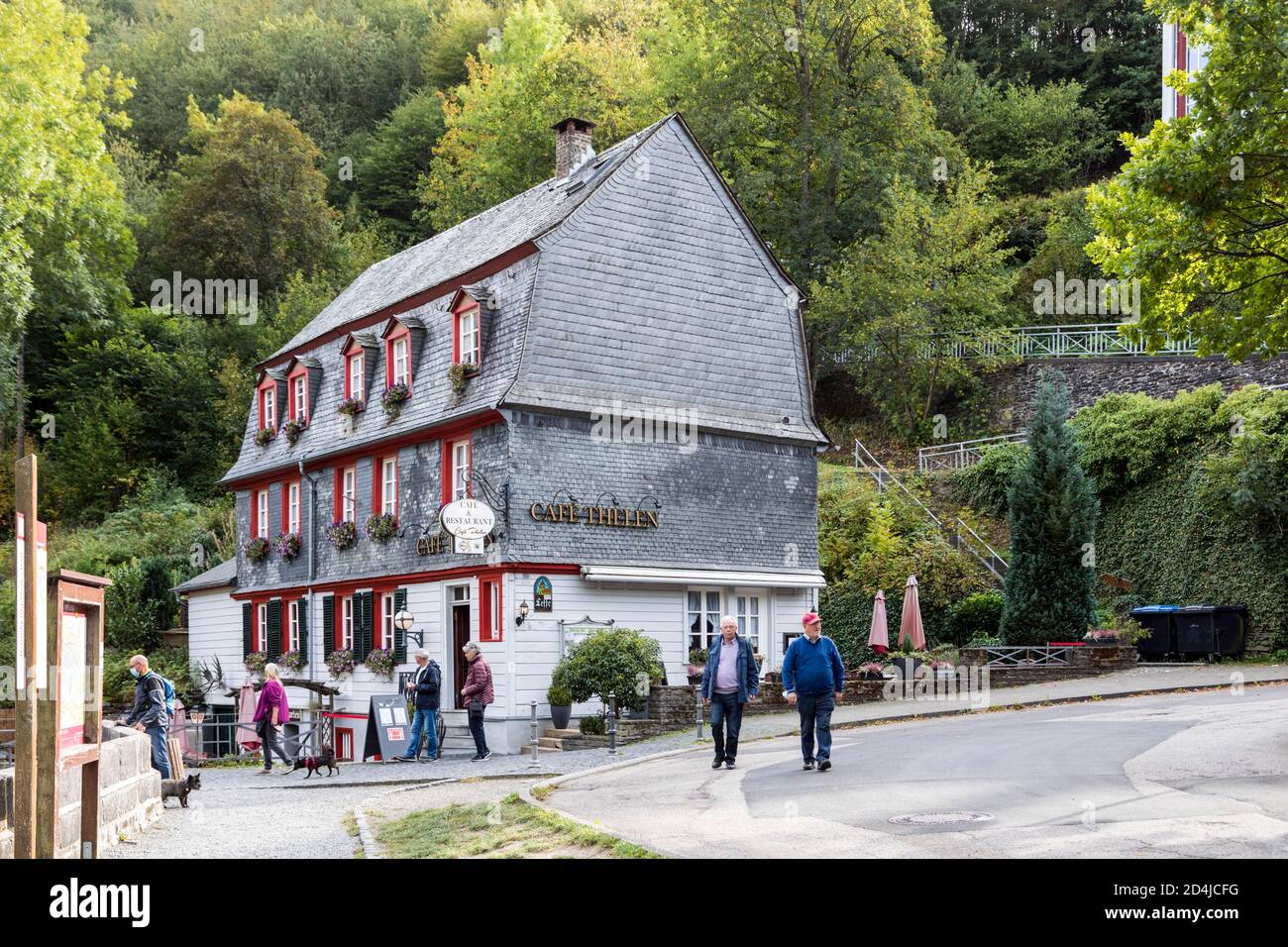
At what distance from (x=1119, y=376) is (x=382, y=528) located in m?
21.1

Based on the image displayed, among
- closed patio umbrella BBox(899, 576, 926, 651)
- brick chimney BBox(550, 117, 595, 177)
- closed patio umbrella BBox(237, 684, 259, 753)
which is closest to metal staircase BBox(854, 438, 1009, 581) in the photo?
closed patio umbrella BBox(899, 576, 926, 651)

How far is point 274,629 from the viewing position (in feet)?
116

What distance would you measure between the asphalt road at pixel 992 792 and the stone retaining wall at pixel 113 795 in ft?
13.2

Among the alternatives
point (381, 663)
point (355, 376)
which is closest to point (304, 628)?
point (381, 663)

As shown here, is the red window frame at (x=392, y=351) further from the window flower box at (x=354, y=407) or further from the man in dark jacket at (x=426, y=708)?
the man in dark jacket at (x=426, y=708)

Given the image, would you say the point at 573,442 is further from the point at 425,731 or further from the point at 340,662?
the point at 340,662

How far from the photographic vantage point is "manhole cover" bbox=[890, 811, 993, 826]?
11.1m

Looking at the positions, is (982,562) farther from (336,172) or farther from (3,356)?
(336,172)

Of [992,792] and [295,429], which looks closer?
[992,792]

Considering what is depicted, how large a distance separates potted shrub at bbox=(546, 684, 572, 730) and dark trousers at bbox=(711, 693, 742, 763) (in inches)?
311

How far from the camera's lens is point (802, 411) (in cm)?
3100

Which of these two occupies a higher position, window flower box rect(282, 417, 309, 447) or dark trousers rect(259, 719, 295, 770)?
window flower box rect(282, 417, 309, 447)

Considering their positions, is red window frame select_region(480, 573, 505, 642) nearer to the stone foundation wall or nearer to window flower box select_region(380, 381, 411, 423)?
window flower box select_region(380, 381, 411, 423)
